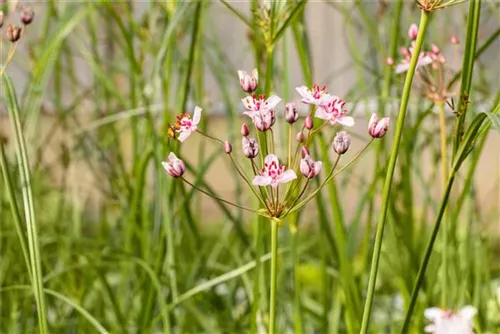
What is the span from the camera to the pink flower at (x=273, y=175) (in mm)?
481

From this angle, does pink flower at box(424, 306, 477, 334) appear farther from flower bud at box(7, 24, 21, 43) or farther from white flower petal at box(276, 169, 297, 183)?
flower bud at box(7, 24, 21, 43)

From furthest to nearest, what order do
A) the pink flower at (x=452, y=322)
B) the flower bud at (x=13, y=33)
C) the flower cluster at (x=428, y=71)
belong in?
the flower cluster at (x=428, y=71), the flower bud at (x=13, y=33), the pink flower at (x=452, y=322)

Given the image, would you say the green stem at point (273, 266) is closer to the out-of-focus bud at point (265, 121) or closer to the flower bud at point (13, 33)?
the out-of-focus bud at point (265, 121)

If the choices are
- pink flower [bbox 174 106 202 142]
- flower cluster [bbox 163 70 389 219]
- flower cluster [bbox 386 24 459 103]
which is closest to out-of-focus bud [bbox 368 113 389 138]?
flower cluster [bbox 163 70 389 219]

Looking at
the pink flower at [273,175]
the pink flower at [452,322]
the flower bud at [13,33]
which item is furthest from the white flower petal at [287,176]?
the flower bud at [13,33]

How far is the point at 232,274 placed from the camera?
0.81 m

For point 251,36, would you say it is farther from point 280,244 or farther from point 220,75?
point 280,244

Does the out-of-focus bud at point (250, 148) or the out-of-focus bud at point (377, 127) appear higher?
the out-of-focus bud at point (377, 127)

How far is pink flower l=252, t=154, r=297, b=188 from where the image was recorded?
48 centimetres

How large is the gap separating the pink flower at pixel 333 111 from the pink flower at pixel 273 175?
0.12ft

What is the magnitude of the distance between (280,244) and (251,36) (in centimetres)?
28

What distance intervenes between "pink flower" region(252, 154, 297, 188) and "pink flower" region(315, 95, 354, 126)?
0.12 feet

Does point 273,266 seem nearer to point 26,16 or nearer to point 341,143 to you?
point 341,143

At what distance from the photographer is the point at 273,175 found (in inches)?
19.5
